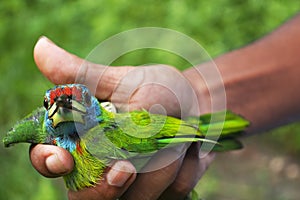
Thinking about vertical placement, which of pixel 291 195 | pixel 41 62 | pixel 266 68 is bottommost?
pixel 291 195

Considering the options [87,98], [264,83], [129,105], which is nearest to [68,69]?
[129,105]

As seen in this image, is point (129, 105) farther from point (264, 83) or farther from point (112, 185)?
point (264, 83)

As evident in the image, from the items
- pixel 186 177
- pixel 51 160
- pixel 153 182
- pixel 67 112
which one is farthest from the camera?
pixel 186 177

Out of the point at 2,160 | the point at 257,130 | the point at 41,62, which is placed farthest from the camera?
the point at 2,160

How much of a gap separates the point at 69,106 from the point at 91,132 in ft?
0.60

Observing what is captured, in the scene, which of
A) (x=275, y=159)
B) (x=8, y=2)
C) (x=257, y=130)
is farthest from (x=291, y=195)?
(x=8, y=2)

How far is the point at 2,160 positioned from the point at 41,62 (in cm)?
168

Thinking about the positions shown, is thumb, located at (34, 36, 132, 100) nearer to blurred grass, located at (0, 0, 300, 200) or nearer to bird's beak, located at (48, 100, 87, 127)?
bird's beak, located at (48, 100, 87, 127)

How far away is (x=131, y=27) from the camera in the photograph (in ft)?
16.3

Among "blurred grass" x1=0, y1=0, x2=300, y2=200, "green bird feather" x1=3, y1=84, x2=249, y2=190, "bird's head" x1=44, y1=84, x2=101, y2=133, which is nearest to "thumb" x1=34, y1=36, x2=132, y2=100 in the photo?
"green bird feather" x1=3, y1=84, x2=249, y2=190

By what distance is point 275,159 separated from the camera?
5.46 m

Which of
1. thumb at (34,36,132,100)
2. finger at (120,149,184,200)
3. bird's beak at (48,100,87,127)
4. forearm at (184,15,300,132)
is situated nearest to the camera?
bird's beak at (48,100,87,127)

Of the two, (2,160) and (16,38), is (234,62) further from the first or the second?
(16,38)

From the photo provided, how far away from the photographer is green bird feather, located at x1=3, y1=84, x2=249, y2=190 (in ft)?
6.40
